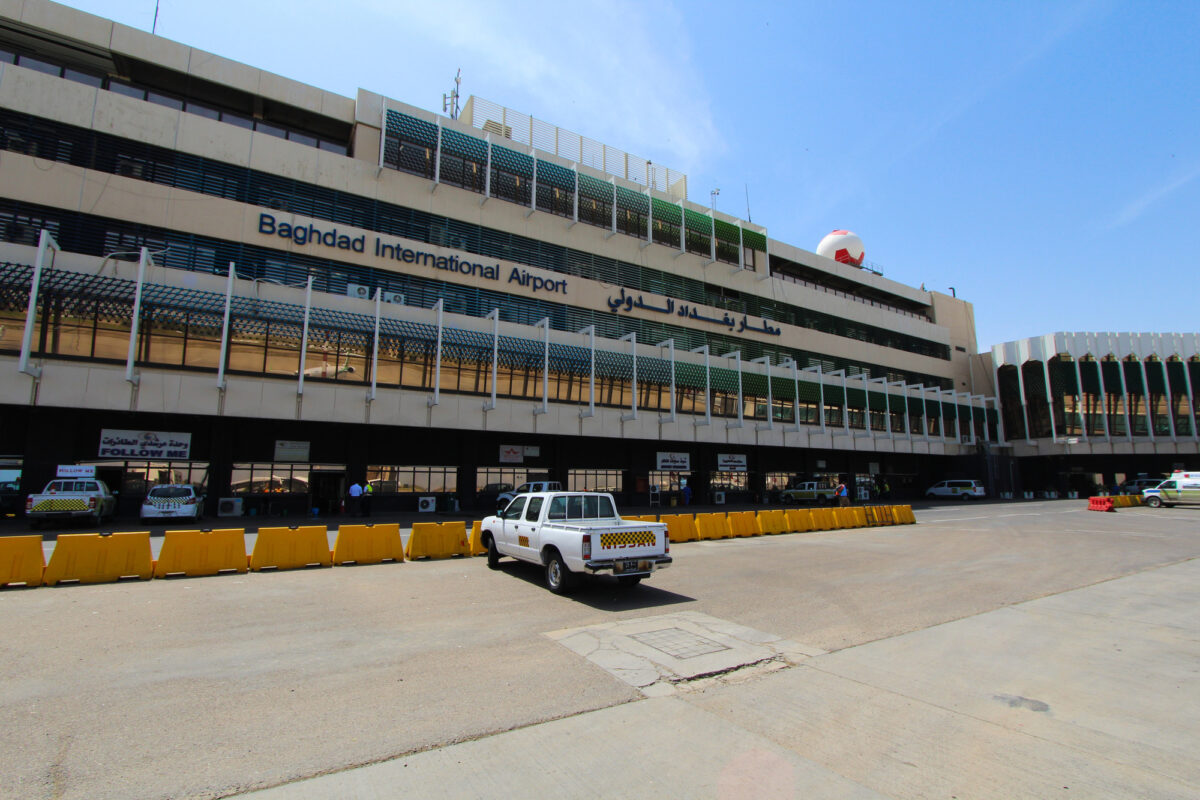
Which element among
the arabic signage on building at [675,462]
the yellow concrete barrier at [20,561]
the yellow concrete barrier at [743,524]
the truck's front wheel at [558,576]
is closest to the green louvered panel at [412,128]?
the arabic signage on building at [675,462]

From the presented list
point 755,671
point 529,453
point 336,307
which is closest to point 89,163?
point 336,307

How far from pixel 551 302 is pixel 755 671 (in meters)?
27.9

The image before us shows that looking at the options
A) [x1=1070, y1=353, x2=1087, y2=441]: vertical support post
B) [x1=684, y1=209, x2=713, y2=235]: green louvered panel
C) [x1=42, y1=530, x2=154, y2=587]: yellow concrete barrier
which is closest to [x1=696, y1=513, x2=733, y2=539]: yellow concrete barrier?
[x1=42, y1=530, x2=154, y2=587]: yellow concrete barrier

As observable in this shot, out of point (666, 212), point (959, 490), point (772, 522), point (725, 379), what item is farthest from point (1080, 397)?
point (772, 522)

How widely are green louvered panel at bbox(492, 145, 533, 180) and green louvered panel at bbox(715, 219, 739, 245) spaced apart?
14.7 meters

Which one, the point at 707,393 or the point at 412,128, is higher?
the point at 412,128

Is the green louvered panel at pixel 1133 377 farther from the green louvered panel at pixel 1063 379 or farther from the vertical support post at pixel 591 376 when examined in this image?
the vertical support post at pixel 591 376

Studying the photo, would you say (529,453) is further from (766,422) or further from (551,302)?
(766,422)

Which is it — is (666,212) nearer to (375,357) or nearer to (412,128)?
(412,128)

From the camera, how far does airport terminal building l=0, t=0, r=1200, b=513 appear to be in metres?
21.4

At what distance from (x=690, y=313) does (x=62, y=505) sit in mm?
32309

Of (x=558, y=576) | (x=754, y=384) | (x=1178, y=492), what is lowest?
(x=558, y=576)

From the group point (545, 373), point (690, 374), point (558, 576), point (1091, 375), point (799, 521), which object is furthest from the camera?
point (1091, 375)

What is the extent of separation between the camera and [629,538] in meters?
9.68
